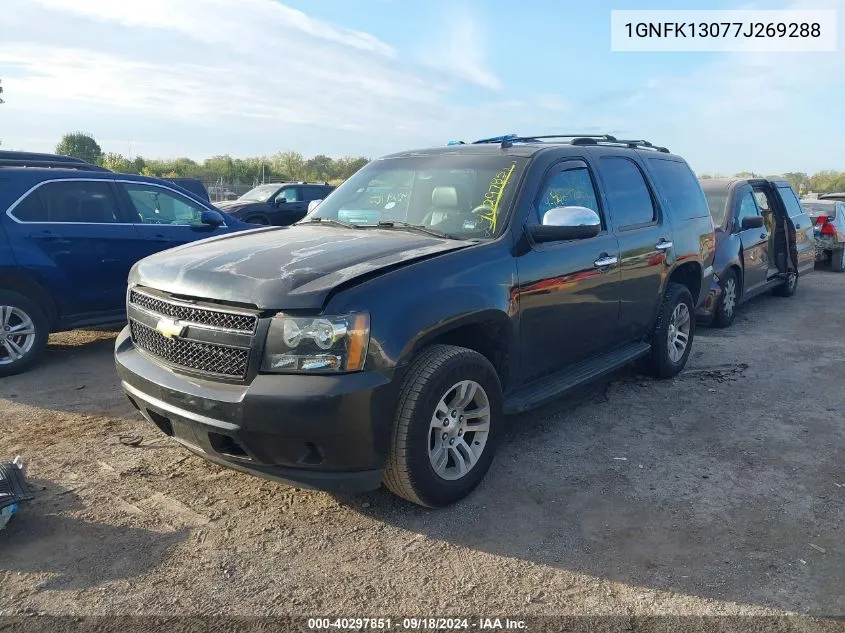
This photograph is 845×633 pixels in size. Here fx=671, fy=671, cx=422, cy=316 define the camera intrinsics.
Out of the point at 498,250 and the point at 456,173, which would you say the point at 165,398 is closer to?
the point at 498,250

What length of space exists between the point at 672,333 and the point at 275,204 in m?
12.7

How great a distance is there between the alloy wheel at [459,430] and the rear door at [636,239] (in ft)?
5.91

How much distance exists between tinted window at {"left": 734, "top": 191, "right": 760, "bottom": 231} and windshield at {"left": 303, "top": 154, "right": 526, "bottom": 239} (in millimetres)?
5297

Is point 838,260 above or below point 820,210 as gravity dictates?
below

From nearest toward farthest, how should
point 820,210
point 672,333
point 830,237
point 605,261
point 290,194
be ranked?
point 605,261
point 672,333
point 830,237
point 820,210
point 290,194

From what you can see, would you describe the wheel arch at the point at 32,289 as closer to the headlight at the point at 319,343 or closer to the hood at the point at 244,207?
the headlight at the point at 319,343

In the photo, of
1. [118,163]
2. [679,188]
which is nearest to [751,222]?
[679,188]

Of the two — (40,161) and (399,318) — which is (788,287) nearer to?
(399,318)

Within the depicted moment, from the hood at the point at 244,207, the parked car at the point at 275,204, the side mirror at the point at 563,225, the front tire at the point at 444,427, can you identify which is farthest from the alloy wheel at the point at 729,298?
the hood at the point at 244,207

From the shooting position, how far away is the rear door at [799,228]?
989cm

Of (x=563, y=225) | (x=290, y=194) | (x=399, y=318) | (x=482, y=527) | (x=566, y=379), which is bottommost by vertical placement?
(x=482, y=527)

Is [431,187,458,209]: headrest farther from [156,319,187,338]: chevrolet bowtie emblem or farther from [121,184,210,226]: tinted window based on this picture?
[121,184,210,226]: tinted window

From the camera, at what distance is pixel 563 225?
12.6ft

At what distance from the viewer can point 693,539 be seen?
3242 millimetres
